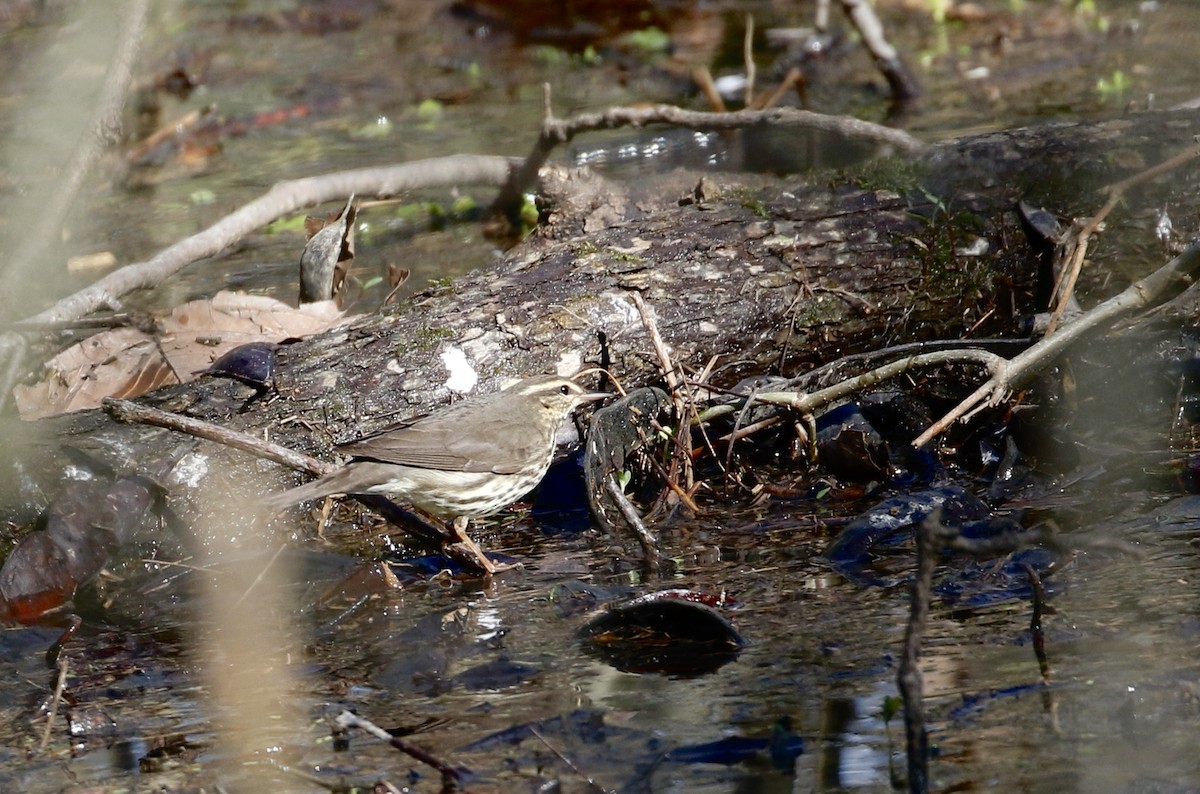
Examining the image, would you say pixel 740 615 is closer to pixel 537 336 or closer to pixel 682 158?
pixel 537 336

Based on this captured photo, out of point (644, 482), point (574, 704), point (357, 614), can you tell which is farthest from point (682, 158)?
point (574, 704)

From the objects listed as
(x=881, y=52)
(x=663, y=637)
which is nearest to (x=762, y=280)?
(x=663, y=637)

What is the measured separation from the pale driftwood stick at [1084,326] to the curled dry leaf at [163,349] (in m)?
3.30

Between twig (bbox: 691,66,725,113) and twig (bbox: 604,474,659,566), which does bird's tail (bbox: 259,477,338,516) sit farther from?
twig (bbox: 691,66,725,113)

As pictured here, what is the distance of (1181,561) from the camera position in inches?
A: 182

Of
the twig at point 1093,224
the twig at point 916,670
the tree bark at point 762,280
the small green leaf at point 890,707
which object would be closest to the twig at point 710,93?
the tree bark at point 762,280

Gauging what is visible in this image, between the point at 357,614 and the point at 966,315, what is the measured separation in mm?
3252

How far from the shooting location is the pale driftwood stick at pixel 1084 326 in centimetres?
552

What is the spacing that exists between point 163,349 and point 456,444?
1606 millimetres

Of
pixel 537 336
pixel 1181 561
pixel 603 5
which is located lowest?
pixel 1181 561

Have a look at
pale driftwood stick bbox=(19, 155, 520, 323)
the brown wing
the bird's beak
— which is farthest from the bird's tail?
pale driftwood stick bbox=(19, 155, 520, 323)

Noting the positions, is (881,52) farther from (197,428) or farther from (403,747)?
(403,747)

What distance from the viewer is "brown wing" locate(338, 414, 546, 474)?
5445 mm

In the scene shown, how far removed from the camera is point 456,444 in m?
5.75
